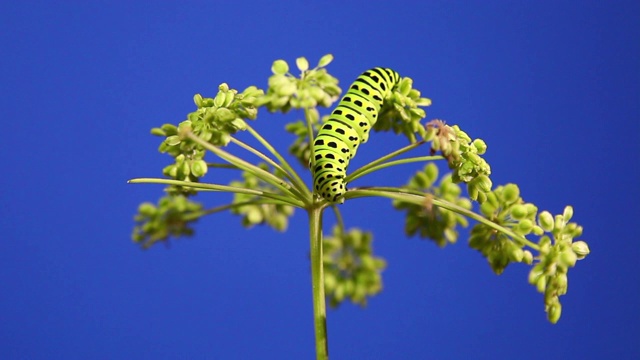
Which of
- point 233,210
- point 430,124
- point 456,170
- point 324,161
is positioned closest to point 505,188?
point 456,170

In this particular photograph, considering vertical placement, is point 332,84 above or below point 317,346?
above

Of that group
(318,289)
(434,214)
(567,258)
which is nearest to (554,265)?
(567,258)

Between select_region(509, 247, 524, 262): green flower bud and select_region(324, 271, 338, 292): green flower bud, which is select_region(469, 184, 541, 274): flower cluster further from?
select_region(324, 271, 338, 292): green flower bud

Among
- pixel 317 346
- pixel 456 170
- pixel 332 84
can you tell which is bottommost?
pixel 317 346

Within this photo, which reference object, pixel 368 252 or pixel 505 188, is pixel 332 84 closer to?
pixel 505 188

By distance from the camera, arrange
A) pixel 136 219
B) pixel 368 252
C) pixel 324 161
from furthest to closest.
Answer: pixel 368 252 → pixel 136 219 → pixel 324 161

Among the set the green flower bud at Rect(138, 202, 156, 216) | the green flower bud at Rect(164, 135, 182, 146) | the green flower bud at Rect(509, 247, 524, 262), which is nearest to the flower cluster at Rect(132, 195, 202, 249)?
the green flower bud at Rect(138, 202, 156, 216)

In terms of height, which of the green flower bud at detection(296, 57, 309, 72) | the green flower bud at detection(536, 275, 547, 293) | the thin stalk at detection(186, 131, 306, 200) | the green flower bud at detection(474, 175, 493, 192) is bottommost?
the green flower bud at detection(536, 275, 547, 293)

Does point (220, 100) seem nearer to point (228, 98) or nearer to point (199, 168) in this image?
point (228, 98)
